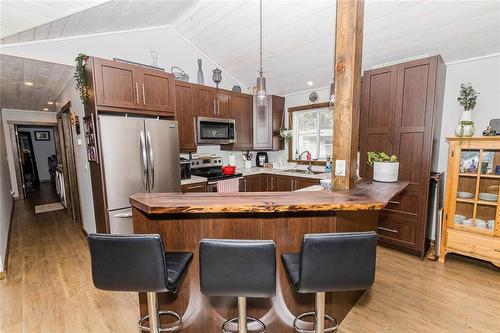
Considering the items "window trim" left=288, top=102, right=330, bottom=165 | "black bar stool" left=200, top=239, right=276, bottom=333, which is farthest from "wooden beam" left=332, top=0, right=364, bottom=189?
"window trim" left=288, top=102, right=330, bottom=165

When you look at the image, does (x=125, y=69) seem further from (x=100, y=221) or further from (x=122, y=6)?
(x=100, y=221)

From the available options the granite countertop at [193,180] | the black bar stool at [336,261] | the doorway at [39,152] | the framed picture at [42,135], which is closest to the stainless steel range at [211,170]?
the granite countertop at [193,180]

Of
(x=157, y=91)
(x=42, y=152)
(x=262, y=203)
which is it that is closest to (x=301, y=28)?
(x=157, y=91)

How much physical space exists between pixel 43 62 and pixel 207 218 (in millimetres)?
3144

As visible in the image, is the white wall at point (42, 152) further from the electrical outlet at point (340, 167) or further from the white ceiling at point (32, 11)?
the electrical outlet at point (340, 167)

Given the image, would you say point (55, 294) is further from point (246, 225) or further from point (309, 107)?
point (309, 107)

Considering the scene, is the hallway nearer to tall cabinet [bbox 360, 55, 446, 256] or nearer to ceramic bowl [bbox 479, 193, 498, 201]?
tall cabinet [bbox 360, 55, 446, 256]

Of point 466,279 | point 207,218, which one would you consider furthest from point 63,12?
point 466,279

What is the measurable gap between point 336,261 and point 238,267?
51 cm

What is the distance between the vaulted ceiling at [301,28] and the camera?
8.21 feet

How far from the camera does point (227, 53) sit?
4.14 m

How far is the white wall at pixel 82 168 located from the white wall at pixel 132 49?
0.61 metres

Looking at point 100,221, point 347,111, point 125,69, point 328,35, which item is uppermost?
point 328,35

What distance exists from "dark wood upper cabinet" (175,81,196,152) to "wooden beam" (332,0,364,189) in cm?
241
